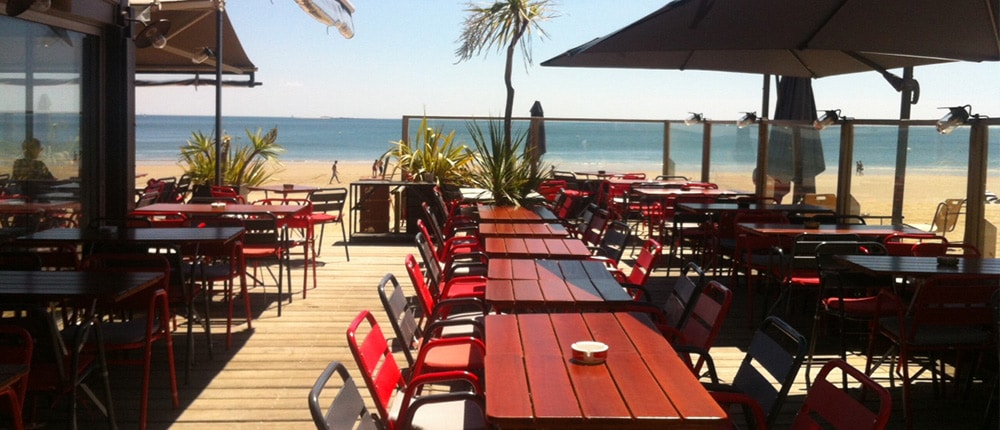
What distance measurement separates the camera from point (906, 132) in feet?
28.5

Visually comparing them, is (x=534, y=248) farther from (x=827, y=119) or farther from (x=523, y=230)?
(x=827, y=119)

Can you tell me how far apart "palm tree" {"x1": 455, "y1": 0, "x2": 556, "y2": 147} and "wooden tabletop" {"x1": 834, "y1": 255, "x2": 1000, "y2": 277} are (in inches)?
399

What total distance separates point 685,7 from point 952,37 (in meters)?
1.95

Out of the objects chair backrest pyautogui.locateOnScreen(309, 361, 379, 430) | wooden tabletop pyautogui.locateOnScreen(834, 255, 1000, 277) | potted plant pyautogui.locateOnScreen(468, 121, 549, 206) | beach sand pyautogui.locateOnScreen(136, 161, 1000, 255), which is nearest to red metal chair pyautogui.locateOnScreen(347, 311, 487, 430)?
chair backrest pyautogui.locateOnScreen(309, 361, 379, 430)

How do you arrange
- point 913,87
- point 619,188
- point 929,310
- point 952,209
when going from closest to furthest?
point 929,310 < point 913,87 < point 952,209 < point 619,188

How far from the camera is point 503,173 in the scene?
33.0 ft

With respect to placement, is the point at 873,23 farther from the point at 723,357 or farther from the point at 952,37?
the point at 723,357

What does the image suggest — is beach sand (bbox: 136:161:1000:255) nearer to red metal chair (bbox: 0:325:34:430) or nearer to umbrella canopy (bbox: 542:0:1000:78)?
umbrella canopy (bbox: 542:0:1000:78)

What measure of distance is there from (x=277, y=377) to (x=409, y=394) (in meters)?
2.35

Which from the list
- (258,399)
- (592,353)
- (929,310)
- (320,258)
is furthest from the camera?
(320,258)

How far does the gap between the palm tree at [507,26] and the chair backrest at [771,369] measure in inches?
475

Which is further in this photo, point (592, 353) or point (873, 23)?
→ point (873, 23)

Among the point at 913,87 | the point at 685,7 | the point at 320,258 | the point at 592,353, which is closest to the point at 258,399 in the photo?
the point at 592,353

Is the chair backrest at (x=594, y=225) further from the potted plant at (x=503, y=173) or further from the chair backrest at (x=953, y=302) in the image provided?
the chair backrest at (x=953, y=302)
